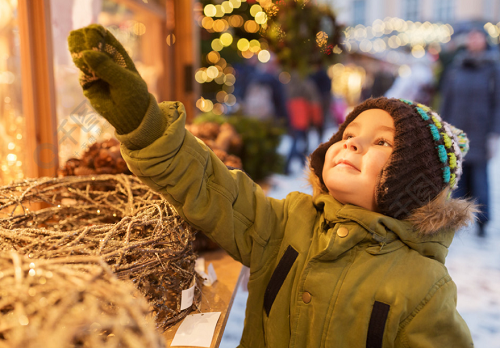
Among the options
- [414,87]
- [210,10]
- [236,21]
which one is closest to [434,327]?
[236,21]

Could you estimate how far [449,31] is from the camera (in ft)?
33.8

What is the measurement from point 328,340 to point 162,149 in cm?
54

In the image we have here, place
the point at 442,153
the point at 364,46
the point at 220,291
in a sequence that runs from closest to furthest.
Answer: the point at 442,153, the point at 220,291, the point at 364,46

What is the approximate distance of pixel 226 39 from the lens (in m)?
2.58

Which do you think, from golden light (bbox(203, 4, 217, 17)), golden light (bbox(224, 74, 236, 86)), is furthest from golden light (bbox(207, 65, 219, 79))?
golden light (bbox(203, 4, 217, 17))

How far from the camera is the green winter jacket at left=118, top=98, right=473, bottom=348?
2.50ft

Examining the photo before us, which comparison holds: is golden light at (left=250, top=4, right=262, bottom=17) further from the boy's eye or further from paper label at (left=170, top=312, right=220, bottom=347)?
paper label at (left=170, top=312, right=220, bottom=347)

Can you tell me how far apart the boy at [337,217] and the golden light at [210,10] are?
1827 millimetres

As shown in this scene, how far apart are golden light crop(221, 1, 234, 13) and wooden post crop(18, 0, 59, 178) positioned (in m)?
1.43

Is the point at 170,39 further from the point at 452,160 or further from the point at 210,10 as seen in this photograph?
the point at 452,160

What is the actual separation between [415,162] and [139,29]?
158 centimetres

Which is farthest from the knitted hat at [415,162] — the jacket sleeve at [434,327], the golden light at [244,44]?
the golden light at [244,44]

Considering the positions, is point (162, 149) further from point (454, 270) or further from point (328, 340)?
point (454, 270)

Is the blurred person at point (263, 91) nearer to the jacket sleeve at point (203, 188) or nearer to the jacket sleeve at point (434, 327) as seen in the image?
the jacket sleeve at point (203, 188)
